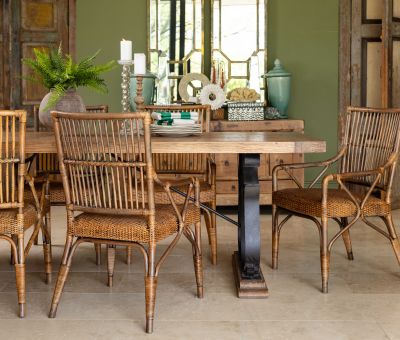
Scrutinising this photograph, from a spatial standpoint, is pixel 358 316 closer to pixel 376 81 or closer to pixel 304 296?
pixel 304 296

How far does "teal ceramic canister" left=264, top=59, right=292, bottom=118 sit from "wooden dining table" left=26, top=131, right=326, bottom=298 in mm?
2717

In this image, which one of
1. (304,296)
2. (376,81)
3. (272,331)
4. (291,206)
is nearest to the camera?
(272,331)

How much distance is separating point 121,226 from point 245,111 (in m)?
3.28

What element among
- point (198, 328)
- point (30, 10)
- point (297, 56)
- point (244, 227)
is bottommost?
point (198, 328)

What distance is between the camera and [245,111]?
20.3 ft

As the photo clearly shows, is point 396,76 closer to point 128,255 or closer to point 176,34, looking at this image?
point 176,34

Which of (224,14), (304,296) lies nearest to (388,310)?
(304,296)

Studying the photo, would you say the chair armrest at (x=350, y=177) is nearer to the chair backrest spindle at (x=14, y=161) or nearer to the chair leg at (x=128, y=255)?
the chair leg at (x=128, y=255)

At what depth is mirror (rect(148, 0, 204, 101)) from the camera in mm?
6609

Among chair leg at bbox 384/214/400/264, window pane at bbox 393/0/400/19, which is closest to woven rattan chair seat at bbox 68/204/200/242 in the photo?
chair leg at bbox 384/214/400/264

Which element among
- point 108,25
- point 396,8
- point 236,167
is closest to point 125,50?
point 236,167

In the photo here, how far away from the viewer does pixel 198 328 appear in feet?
10.2

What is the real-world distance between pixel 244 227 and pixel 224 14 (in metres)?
3.40

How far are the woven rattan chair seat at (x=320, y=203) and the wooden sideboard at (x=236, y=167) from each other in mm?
2000
